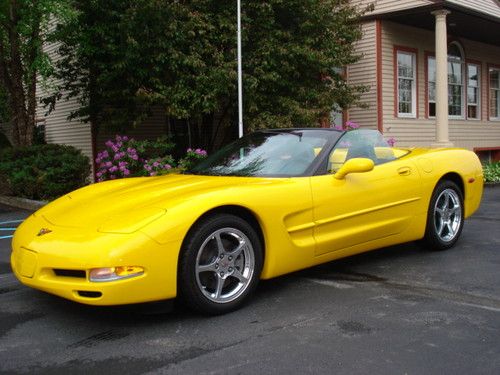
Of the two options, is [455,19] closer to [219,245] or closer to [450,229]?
[450,229]

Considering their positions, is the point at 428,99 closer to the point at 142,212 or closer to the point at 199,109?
the point at 199,109

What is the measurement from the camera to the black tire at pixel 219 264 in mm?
3635

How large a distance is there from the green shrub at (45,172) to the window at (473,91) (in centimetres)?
1301

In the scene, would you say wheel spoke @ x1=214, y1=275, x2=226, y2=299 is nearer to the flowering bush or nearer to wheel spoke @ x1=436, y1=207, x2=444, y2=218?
wheel spoke @ x1=436, y1=207, x2=444, y2=218

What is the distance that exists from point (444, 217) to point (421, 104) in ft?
36.3

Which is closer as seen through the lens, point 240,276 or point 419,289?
point 240,276

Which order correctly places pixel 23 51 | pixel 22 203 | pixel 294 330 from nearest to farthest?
pixel 294 330 < pixel 22 203 < pixel 23 51

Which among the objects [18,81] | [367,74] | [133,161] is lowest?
[133,161]

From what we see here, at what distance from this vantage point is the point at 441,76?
13594 millimetres

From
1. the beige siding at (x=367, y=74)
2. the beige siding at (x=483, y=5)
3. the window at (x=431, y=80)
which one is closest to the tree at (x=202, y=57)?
the beige siding at (x=367, y=74)

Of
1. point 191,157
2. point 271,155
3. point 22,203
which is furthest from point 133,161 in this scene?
point 271,155

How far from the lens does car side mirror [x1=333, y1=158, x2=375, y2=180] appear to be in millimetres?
4469

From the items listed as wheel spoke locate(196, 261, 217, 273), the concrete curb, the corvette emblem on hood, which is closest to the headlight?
wheel spoke locate(196, 261, 217, 273)

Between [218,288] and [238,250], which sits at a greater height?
[238,250]
